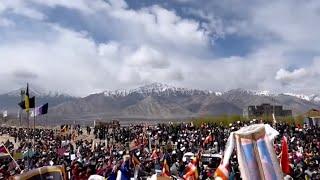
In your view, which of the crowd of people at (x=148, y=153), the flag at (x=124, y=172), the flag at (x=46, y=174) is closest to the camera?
the flag at (x=46, y=174)

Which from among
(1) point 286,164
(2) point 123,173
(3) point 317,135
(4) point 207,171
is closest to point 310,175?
(4) point 207,171

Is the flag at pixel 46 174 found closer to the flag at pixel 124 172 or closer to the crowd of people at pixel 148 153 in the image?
the crowd of people at pixel 148 153

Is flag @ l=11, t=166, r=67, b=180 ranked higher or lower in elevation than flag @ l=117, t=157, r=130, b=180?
higher

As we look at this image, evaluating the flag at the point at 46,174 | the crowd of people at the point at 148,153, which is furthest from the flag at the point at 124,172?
the flag at the point at 46,174

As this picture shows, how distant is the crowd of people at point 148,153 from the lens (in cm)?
1833

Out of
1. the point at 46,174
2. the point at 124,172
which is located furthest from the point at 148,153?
the point at 46,174

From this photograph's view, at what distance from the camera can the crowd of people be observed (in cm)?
1833

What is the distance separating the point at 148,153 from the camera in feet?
119

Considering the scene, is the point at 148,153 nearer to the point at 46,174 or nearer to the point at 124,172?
the point at 124,172

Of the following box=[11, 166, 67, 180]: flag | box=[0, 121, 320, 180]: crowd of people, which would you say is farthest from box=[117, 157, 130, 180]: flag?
box=[11, 166, 67, 180]: flag

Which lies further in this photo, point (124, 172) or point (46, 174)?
point (124, 172)

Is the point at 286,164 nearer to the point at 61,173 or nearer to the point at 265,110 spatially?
the point at 61,173

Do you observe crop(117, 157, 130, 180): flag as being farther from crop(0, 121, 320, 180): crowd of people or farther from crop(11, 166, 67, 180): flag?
crop(11, 166, 67, 180): flag

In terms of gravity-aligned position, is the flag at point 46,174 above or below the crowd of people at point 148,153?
above
